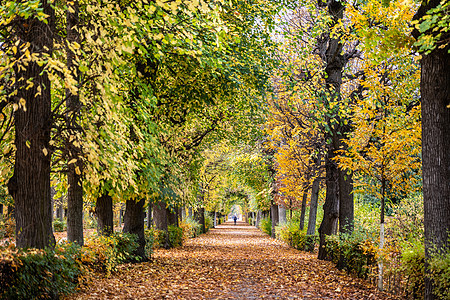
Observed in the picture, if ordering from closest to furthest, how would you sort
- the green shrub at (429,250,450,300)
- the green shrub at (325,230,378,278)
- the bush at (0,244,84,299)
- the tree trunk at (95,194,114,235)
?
the bush at (0,244,84,299), the green shrub at (429,250,450,300), the green shrub at (325,230,378,278), the tree trunk at (95,194,114,235)

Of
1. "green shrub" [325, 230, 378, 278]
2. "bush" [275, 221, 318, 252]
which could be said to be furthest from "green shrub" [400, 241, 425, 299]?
"bush" [275, 221, 318, 252]

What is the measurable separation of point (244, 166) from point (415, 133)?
62.6 ft

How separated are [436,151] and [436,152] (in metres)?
0.02

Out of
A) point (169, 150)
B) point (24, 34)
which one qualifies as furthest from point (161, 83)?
point (24, 34)

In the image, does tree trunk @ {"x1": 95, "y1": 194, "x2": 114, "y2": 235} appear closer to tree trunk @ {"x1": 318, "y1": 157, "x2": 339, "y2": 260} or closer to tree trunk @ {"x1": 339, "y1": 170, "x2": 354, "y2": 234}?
tree trunk @ {"x1": 339, "y1": 170, "x2": 354, "y2": 234}

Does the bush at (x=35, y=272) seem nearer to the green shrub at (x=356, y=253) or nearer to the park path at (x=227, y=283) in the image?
the park path at (x=227, y=283)

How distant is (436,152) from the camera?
6.77m

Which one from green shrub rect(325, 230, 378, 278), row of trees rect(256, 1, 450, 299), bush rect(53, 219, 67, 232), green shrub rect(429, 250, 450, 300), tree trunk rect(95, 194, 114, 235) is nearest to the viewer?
green shrub rect(429, 250, 450, 300)

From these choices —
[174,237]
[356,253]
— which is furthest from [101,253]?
[174,237]

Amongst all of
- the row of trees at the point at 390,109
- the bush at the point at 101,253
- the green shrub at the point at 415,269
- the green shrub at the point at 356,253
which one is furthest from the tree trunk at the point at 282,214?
the green shrub at the point at 415,269

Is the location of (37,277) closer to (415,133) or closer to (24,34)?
(24,34)

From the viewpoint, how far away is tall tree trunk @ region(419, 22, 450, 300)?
6.68m

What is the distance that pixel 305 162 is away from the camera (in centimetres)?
1983

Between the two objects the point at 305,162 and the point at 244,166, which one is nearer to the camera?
the point at 305,162
